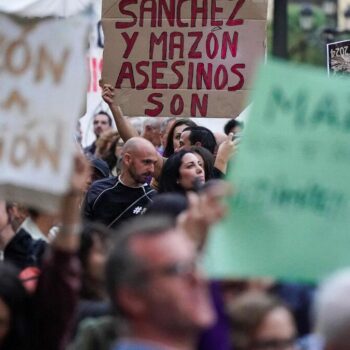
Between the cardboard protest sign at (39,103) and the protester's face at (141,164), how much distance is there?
13.1ft

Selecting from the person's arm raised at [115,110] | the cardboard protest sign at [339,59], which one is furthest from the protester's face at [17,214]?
the cardboard protest sign at [339,59]

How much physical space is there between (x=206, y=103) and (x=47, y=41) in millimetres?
4750

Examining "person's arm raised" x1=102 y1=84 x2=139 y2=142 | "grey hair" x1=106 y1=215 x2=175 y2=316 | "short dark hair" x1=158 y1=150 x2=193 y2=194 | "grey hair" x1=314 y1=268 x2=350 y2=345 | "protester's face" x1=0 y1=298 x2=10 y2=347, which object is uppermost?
"person's arm raised" x1=102 y1=84 x2=139 y2=142

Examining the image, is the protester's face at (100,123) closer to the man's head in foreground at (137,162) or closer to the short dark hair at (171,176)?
the man's head in foreground at (137,162)

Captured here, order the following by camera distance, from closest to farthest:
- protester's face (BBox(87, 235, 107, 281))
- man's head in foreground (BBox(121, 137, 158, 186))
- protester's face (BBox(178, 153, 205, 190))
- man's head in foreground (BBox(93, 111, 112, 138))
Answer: protester's face (BBox(87, 235, 107, 281)), protester's face (BBox(178, 153, 205, 190)), man's head in foreground (BBox(121, 137, 158, 186)), man's head in foreground (BBox(93, 111, 112, 138))

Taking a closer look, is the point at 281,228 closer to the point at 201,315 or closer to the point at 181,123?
the point at 201,315

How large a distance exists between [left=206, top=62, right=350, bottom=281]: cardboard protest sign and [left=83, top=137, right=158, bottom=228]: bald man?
12.7 ft

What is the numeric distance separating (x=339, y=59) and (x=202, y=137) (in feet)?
3.56

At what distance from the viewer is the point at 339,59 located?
9.64 m

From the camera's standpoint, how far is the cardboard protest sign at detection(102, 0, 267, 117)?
945cm

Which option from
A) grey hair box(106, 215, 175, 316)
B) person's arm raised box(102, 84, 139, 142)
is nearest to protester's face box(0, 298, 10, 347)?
grey hair box(106, 215, 175, 316)

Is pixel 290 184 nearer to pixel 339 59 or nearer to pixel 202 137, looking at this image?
pixel 339 59

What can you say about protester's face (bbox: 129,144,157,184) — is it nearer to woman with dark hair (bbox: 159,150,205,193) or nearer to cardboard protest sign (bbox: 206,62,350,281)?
woman with dark hair (bbox: 159,150,205,193)

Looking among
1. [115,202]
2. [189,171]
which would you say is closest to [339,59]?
[115,202]
